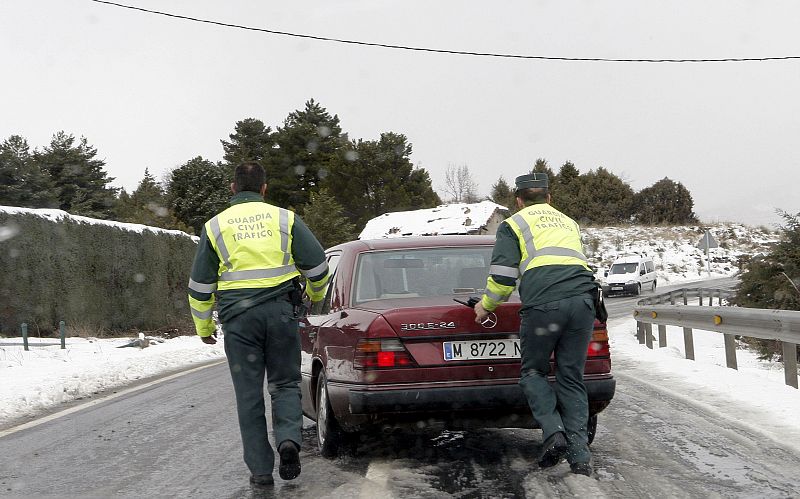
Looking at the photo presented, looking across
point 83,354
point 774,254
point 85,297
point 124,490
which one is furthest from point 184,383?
point 774,254

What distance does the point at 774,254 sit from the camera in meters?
15.1

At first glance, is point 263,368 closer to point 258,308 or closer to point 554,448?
point 258,308

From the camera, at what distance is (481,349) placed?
5215 mm

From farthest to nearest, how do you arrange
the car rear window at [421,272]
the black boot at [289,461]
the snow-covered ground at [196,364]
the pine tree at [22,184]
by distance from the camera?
1. the pine tree at [22,184]
2. the snow-covered ground at [196,364]
3. the car rear window at [421,272]
4. the black boot at [289,461]

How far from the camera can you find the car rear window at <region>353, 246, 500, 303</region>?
575 centimetres

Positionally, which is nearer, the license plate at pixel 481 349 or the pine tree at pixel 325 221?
the license plate at pixel 481 349

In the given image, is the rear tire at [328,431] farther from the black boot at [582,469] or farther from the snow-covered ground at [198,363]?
A: the snow-covered ground at [198,363]

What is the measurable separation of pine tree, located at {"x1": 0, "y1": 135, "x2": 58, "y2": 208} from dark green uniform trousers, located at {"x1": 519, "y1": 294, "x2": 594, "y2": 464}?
4490 cm

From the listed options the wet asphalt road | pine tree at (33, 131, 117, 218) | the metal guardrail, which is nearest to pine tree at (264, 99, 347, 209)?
pine tree at (33, 131, 117, 218)

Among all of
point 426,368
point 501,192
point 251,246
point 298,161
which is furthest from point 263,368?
point 501,192

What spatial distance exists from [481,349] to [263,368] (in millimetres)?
1321

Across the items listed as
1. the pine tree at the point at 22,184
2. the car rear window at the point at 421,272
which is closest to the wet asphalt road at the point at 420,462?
the car rear window at the point at 421,272

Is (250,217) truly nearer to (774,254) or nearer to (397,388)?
(397,388)

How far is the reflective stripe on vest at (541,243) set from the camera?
5070 mm
